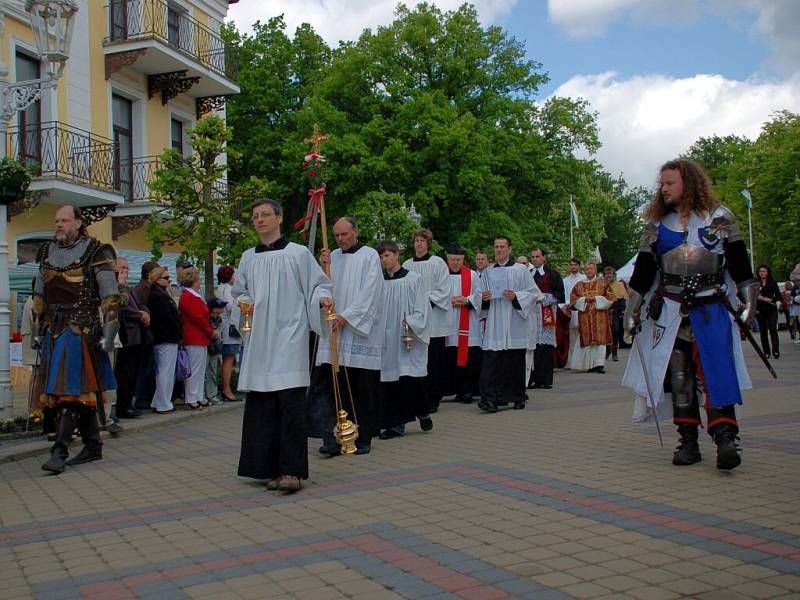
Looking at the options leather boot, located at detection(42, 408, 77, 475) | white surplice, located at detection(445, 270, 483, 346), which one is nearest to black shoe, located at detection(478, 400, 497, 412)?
white surplice, located at detection(445, 270, 483, 346)

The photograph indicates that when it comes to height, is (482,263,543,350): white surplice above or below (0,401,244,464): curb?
above

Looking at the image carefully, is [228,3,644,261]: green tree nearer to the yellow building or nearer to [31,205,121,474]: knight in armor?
the yellow building

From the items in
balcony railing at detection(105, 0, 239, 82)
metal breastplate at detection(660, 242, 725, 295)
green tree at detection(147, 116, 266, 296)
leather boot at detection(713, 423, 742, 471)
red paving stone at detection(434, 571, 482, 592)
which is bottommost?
red paving stone at detection(434, 571, 482, 592)

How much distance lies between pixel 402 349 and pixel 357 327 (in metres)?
1.37

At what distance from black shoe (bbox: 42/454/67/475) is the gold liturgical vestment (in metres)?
11.4

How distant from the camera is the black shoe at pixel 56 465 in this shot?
723 centimetres

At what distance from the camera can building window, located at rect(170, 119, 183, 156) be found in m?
23.9

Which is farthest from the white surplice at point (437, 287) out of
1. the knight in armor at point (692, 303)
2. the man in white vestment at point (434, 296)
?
the knight in armor at point (692, 303)

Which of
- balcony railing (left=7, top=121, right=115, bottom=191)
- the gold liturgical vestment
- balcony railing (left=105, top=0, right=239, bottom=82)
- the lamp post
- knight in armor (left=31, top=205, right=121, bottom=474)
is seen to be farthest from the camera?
balcony railing (left=105, top=0, right=239, bottom=82)

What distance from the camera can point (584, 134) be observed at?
41.9 meters

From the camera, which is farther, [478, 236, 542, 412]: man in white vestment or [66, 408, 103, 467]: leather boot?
[478, 236, 542, 412]: man in white vestment

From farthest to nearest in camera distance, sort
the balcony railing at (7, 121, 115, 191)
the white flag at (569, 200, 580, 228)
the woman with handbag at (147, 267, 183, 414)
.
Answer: the white flag at (569, 200, 580, 228) < the balcony railing at (7, 121, 115, 191) < the woman with handbag at (147, 267, 183, 414)

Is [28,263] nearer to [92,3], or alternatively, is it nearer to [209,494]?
[92,3]

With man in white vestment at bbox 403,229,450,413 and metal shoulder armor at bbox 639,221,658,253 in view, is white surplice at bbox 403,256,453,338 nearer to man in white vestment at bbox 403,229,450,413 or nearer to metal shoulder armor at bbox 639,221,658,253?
man in white vestment at bbox 403,229,450,413
